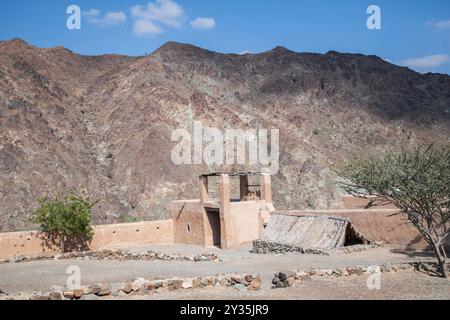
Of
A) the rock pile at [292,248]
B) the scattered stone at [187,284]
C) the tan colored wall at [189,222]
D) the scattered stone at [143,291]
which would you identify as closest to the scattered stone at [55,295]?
the scattered stone at [143,291]

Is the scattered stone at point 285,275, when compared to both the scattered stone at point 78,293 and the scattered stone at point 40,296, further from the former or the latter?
the scattered stone at point 40,296

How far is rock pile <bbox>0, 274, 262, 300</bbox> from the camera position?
11180 mm

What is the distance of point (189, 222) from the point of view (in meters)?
29.6

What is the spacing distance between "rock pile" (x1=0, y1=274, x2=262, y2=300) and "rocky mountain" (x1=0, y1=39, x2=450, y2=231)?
28.0 m

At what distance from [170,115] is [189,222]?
82.9 feet

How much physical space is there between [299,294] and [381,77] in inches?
2480

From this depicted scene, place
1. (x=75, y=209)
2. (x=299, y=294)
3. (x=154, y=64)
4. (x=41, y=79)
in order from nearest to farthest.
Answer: (x=299, y=294)
(x=75, y=209)
(x=41, y=79)
(x=154, y=64)

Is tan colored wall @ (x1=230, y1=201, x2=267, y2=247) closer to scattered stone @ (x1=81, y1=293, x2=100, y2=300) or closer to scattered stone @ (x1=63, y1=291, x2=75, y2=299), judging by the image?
scattered stone @ (x1=81, y1=293, x2=100, y2=300)

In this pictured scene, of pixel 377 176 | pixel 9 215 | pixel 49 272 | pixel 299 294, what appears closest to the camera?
pixel 299 294

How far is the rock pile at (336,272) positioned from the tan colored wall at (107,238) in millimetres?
16178

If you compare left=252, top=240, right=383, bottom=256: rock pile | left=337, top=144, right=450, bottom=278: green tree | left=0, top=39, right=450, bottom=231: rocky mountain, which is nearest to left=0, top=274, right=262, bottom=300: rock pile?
left=337, top=144, right=450, bottom=278: green tree

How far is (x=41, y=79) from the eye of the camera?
181 ft
